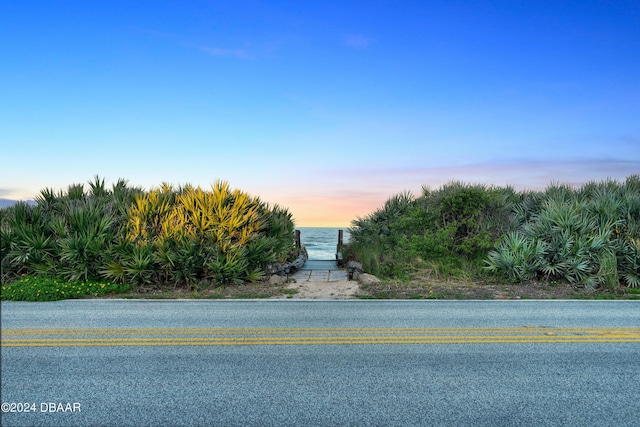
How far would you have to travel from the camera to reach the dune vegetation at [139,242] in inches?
452

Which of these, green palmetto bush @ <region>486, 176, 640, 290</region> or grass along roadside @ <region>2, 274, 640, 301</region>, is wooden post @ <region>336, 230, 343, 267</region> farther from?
green palmetto bush @ <region>486, 176, 640, 290</region>

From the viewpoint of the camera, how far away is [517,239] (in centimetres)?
1289

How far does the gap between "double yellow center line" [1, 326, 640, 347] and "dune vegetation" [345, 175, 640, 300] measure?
4.99m

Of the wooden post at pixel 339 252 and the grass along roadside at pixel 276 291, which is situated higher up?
the wooden post at pixel 339 252

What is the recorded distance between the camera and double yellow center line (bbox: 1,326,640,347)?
260 inches

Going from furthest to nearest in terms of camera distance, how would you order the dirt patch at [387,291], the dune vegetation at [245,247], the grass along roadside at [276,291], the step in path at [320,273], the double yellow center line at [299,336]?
the step in path at [320,273]
the dune vegetation at [245,247]
the dirt patch at [387,291]
the grass along roadside at [276,291]
the double yellow center line at [299,336]

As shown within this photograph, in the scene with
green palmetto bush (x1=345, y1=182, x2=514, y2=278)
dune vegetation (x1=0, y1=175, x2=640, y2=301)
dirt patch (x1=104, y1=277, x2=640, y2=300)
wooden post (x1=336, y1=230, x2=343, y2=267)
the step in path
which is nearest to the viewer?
dirt patch (x1=104, y1=277, x2=640, y2=300)

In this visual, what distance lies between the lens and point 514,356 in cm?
604

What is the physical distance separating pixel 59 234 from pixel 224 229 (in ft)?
15.4

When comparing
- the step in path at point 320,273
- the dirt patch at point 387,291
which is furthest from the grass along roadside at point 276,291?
the step in path at point 320,273

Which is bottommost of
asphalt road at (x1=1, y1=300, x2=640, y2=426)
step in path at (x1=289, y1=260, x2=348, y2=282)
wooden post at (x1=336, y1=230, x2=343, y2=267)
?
asphalt road at (x1=1, y1=300, x2=640, y2=426)

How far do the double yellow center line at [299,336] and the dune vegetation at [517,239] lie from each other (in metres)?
4.99

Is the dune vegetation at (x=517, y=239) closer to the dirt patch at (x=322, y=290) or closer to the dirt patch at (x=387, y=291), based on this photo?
the dirt patch at (x=387, y=291)

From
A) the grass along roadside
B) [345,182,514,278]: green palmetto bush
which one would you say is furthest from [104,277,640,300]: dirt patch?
[345,182,514,278]: green palmetto bush
